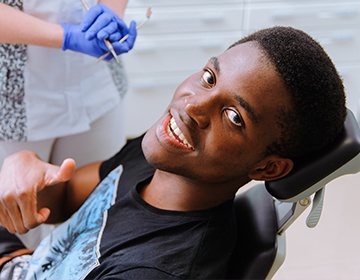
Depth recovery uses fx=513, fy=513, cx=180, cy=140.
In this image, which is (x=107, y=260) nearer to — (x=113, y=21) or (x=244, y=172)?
(x=244, y=172)

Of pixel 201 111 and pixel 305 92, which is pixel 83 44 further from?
pixel 305 92

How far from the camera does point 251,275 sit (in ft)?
→ 3.59

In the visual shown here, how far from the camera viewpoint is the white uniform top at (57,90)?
1367 millimetres

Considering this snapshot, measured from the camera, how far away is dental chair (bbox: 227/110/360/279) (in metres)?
0.99

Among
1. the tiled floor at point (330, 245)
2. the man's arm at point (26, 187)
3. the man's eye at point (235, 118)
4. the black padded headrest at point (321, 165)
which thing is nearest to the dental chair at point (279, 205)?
the black padded headrest at point (321, 165)

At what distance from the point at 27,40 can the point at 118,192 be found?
44cm

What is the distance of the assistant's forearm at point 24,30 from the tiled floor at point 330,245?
1.31 metres

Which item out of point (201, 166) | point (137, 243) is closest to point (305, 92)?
point (201, 166)

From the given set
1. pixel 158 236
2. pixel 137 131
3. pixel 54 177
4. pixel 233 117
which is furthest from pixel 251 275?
pixel 137 131

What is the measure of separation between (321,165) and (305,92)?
146 millimetres

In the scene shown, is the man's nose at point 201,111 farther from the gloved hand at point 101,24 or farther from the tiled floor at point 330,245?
the tiled floor at point 330,245

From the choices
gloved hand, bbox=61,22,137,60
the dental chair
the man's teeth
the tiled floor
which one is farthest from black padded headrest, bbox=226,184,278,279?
the tiled floor

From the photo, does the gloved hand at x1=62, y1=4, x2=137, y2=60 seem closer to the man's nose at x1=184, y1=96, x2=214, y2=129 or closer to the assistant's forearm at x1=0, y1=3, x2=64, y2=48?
the assistant's forearm at x1=0, y1=3, x2=64, y2=48

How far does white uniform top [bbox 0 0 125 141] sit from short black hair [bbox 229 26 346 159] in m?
0.61
